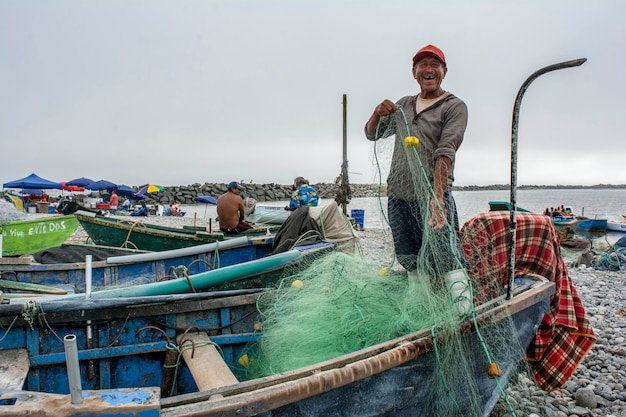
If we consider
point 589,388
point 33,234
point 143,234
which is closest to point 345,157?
point 143,234

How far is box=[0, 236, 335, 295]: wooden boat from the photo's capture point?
17.4 feet

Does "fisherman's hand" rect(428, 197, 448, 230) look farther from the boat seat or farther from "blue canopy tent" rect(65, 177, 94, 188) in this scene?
"blue canopy tent" rect(65, 177, 94, 188)

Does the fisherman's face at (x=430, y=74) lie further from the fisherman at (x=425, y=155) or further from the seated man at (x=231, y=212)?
the seated man at (x=231, y=212)

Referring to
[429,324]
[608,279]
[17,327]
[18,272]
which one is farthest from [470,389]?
[608,279]

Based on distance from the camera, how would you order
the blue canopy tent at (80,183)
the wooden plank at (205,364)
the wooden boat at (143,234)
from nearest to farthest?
the wooden plank at (205,364), the wooden boat at (143,234), the blue canopy tent at (80,183)

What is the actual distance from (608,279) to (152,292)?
1114 cm

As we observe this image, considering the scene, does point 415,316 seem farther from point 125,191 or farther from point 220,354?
point 125,191

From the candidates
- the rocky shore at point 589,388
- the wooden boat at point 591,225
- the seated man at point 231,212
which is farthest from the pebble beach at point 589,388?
the wooden boat at point 591,225

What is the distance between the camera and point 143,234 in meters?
9.12

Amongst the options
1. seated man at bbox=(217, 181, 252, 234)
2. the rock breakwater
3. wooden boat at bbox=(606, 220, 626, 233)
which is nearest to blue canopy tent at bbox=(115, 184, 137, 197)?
the rock breakwater

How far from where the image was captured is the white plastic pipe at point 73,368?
5.33ft

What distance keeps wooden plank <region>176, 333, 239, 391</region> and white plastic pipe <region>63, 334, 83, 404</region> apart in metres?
0.79

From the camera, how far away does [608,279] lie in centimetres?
1062

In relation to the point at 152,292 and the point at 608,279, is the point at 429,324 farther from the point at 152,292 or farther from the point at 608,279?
the point at 608,279
